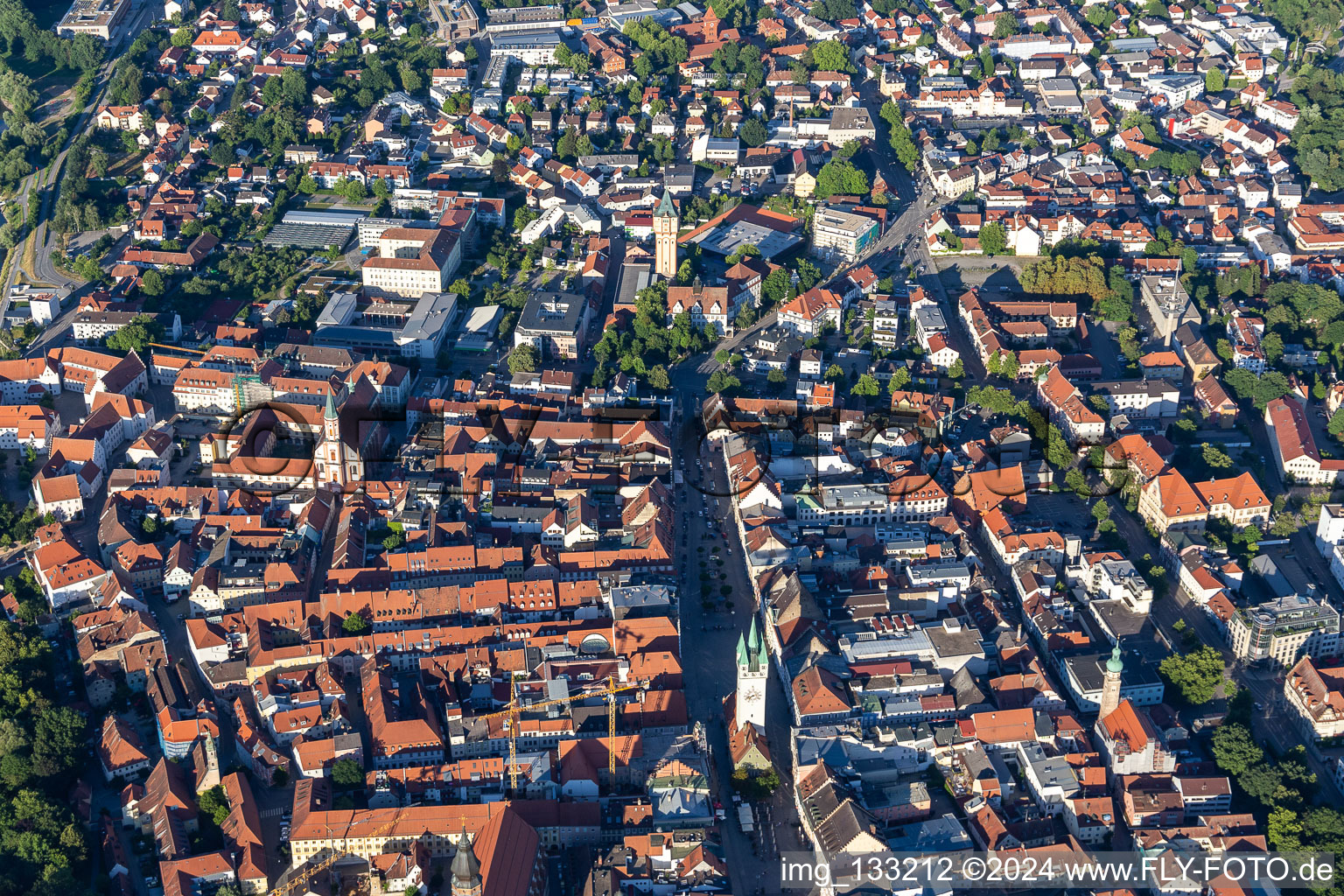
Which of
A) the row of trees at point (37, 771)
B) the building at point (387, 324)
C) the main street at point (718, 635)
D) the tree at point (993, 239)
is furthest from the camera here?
the tree at point (993, 239)

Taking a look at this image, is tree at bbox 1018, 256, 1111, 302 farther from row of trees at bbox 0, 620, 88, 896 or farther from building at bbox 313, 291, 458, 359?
row of trees at bbox 0, 620, 88, 896

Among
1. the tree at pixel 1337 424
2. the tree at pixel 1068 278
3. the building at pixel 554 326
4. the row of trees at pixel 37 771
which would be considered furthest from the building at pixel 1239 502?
the row of trees at pixel 37 771

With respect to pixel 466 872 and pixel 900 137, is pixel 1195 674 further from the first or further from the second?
pixel 900 137

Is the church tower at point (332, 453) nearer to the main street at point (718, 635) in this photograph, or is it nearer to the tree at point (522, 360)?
the tree at point (522, 360)

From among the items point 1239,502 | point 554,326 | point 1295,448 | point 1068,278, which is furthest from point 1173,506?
point 554,326

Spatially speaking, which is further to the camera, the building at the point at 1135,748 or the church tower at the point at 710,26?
the church tower at the point at 710,26
